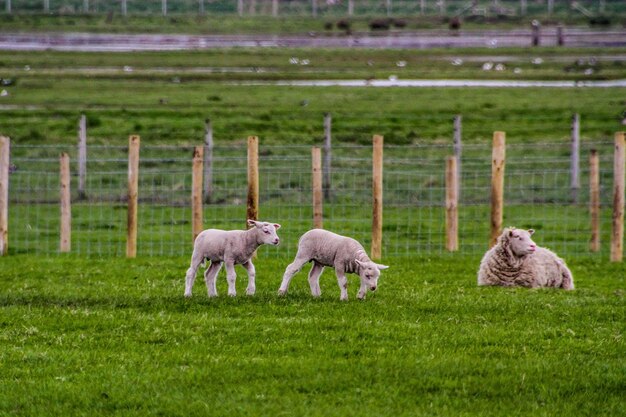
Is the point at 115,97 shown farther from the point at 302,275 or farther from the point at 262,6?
the point at 262,6

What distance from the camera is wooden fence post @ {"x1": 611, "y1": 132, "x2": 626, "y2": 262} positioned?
22.0 metres

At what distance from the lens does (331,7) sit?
90.2 m

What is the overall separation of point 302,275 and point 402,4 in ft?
239

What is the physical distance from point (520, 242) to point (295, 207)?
10.7 m

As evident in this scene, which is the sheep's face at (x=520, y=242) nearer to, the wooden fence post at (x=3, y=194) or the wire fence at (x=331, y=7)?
the wooden fence post at (x=3, y=194)

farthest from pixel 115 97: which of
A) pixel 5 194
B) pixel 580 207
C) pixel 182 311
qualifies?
pixel 182 311

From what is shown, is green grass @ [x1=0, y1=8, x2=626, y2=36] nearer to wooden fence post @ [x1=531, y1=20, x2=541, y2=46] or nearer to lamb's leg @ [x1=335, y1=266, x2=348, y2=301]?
wooden fence post @ [x1=531, y1=20, x2=541, y2=46]

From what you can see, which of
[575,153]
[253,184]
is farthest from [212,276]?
[575,153]

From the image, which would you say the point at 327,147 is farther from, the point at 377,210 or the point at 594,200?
the point at 594,200

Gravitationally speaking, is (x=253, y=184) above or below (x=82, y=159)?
below

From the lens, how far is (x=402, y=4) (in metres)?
90.1

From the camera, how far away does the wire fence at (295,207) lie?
2434 centimetres

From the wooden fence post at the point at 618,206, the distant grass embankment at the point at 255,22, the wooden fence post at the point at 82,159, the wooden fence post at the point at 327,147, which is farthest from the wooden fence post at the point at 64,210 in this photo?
the distant grass embankment at the point at 255,22

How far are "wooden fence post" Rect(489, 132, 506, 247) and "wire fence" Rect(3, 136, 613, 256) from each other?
1.24 meters
